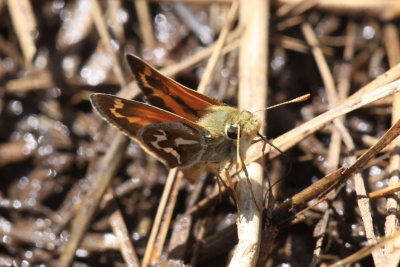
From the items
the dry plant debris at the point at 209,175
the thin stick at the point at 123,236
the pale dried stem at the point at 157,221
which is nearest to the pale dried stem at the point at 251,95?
the dry plant debris at the point at 209,175

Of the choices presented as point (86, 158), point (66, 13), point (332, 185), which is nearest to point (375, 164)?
point (332, 185)

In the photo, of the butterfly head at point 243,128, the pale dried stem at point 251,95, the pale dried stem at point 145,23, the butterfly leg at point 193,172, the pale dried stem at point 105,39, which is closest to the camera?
the pale dried stem at point 251,95

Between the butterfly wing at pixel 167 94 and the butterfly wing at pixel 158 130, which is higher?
the butterfly wing at pixel 167 94

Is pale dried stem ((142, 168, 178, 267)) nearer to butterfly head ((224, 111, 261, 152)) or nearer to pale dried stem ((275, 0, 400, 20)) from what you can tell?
butterfly head ((224, 111, 261, 152))

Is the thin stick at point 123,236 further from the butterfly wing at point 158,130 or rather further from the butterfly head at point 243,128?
the butterfly head at point 243,128

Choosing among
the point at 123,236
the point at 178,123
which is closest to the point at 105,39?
the point at 178,123

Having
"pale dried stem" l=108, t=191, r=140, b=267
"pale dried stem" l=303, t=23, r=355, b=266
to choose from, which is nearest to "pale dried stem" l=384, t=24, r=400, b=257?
"pale dried stem" l=303, t=23, r=355, b=266

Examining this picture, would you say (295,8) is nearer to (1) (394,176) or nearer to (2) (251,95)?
(2) (251,95)

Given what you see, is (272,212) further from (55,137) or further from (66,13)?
(66,13)
